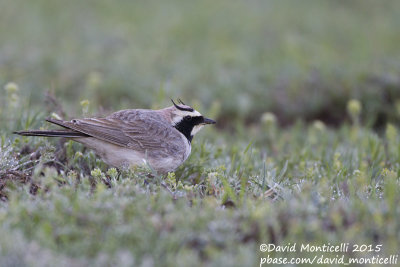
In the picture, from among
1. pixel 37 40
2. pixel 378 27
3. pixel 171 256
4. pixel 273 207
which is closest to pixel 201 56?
pixel 37 40

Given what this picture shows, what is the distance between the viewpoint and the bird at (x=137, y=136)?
483 cm

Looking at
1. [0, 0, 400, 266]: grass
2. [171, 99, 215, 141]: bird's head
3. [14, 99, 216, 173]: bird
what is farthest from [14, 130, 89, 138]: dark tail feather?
[171, 99, 215, 141]: bird's head

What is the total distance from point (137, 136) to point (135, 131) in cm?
6

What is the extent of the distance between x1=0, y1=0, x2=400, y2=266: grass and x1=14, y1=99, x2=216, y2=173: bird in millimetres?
233

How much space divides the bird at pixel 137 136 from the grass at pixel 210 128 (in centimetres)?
23

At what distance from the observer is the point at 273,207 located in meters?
3.73

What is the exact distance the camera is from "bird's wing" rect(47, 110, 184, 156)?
15.9ft

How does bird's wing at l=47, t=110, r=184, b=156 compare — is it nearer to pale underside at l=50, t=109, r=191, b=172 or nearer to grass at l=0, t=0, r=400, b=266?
pale underside at l=50, t=109, r=191, b=172

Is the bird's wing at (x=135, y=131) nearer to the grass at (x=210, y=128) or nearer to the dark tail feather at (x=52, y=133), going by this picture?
the dark tail feather at (x=52, y=133)

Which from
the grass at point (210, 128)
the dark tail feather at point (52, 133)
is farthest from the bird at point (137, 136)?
the grass at point (210, 128)

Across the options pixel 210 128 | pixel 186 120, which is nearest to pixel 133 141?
pixel 186 120

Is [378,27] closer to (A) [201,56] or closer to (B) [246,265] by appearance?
(A) [201,56]

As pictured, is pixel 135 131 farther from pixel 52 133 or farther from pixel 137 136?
pixel 52 133

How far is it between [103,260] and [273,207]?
133 centimetres
